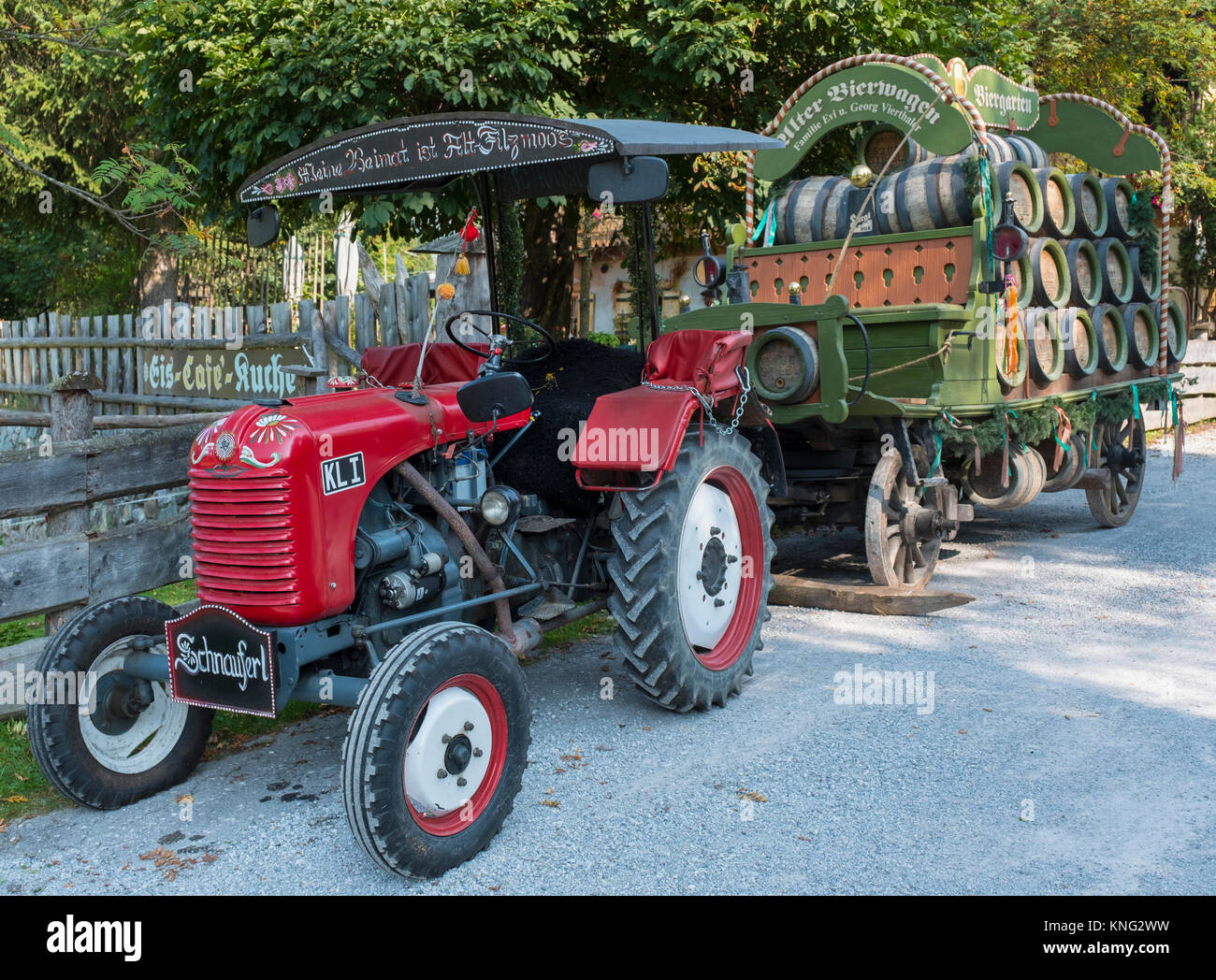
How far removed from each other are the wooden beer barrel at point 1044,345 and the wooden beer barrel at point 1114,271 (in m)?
1.04

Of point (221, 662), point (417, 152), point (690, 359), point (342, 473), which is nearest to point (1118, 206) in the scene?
point (690, 359)

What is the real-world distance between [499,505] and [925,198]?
12.5 feet

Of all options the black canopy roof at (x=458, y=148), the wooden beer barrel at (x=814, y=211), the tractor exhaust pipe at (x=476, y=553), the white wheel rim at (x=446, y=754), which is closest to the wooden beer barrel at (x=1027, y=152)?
the wooden beer barrel at (x=814, y=211)

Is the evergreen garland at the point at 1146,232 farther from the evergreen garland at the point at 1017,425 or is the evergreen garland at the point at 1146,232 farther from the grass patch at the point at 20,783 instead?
the grass patch at the point at 20,783

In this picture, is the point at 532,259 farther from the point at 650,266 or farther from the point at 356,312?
the point at 650,266

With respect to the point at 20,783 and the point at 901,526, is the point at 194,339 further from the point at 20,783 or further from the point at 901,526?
the point at 901,526

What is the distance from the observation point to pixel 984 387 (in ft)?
21.1

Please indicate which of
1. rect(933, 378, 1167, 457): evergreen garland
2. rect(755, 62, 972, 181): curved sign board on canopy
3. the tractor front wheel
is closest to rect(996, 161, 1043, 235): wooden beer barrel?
rect(755, 62, 972, 181): curved sign board on canopy

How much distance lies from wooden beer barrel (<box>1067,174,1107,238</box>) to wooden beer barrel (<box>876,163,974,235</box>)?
45.5 inches

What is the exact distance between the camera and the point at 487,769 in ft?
11.3

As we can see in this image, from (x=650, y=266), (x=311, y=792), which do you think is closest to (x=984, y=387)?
(x=650, y=266)

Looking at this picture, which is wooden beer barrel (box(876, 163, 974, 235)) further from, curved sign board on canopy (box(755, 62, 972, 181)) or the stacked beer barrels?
curved sign board on canopy (box(755, 62, 972, 181))

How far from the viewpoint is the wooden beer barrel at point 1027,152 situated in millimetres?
7129
